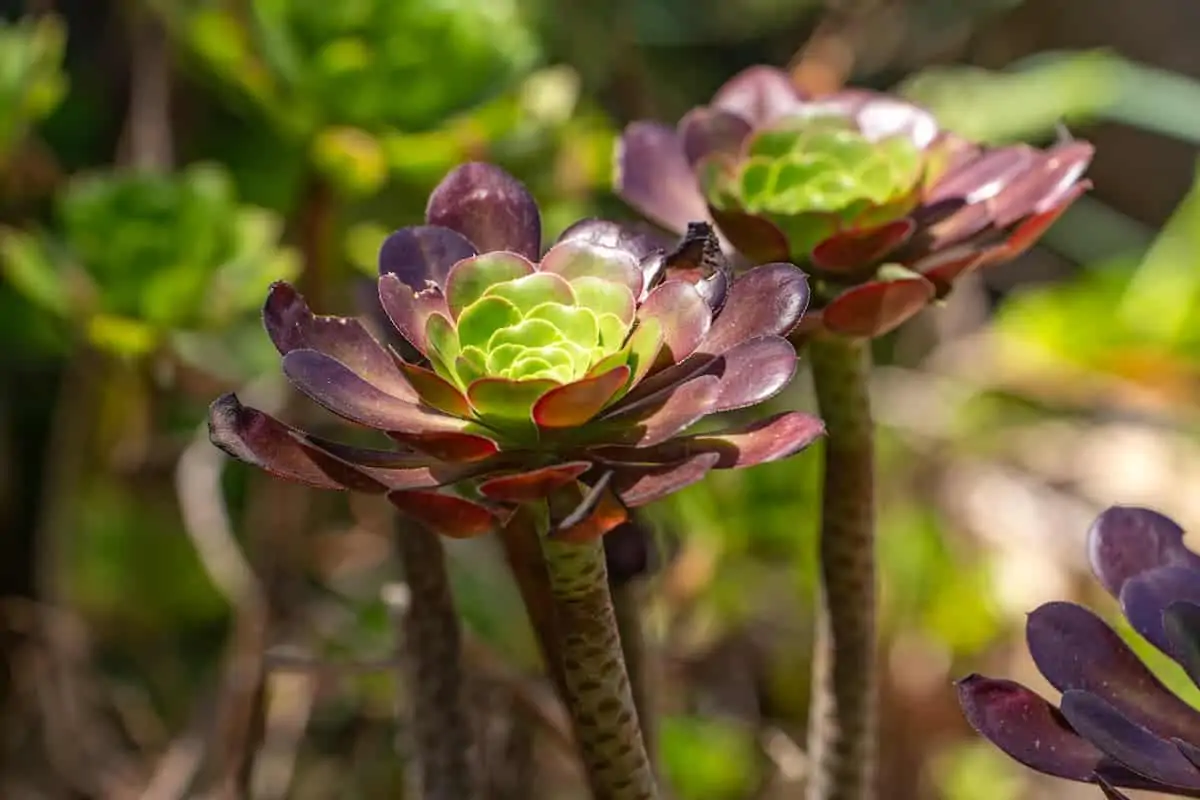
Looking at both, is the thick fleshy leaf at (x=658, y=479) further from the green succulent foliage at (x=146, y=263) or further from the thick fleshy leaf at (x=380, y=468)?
the green succulent foliage at (x=146, y=263)

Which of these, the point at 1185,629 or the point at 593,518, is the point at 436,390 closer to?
the point at 593,518

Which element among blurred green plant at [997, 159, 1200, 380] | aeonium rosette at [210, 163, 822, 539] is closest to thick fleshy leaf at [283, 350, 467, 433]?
aeonium rosette at [210, 163, 822, 539]

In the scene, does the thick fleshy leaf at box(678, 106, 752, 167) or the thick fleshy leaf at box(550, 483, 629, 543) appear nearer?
the thick fleshy leaf at box(550, 483, 629, 543)

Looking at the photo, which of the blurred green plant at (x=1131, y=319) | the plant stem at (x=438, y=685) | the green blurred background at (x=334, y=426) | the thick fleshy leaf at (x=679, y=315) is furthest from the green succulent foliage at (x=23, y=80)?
the blurred green plant at (x=1131, y=319)

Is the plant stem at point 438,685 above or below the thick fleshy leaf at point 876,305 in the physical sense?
below

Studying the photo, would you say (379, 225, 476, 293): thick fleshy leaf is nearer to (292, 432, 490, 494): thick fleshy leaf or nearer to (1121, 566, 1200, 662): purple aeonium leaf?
(292, 432, 490, 494): thick fleshy leaf

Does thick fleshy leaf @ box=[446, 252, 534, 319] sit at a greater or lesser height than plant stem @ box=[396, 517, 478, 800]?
greater
